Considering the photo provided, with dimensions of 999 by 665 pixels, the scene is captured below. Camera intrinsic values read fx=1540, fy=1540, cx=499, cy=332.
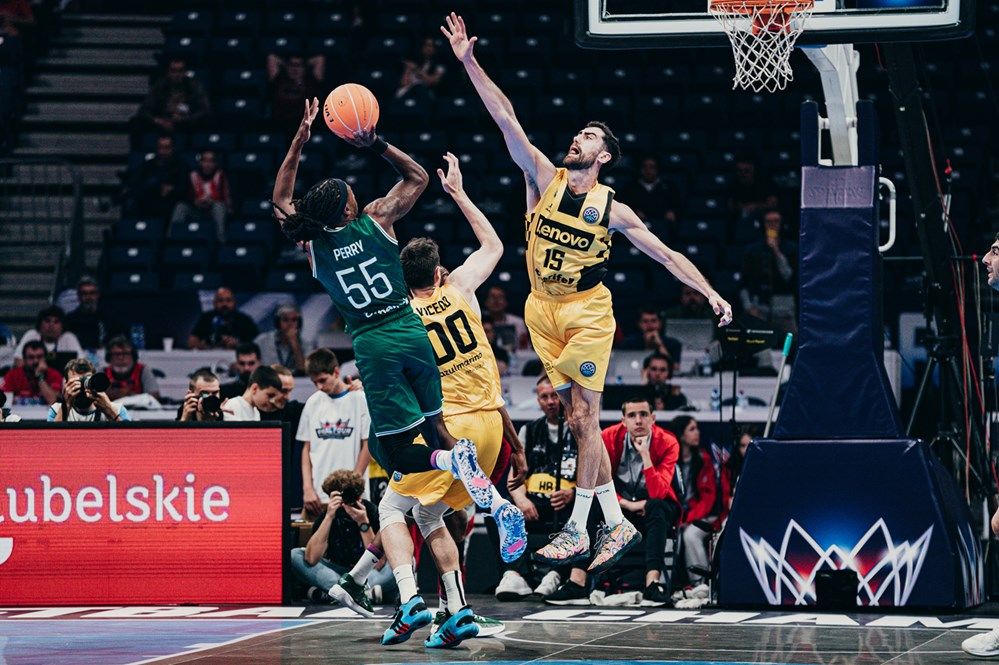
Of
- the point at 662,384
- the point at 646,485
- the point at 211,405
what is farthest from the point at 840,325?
the point at 211,405

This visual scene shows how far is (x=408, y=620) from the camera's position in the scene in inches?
367

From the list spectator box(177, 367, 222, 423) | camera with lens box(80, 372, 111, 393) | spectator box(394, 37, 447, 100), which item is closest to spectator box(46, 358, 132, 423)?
camera with lens box(80, 372, 111, 393)

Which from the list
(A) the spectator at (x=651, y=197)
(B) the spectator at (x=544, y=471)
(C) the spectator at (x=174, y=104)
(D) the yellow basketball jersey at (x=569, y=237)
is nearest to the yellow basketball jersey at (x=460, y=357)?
(D) the yellow basketball jersey at (x=569, y=237)

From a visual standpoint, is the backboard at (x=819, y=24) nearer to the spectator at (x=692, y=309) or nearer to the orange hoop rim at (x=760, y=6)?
the orange hoop rim at (x=760, y=6)

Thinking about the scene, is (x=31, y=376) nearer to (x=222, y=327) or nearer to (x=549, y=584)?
(x=222, y=327)

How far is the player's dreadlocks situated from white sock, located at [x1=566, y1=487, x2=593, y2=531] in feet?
7.85

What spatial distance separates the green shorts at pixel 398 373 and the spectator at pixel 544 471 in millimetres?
3123

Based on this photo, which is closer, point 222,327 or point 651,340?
point 651,340

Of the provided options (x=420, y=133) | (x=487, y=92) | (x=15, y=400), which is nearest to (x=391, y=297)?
(x=487, y=92)

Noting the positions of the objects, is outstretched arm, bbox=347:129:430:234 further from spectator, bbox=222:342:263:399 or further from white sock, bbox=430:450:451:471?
spectator, bbox=222:342:263:399

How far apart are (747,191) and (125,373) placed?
8376 millimetres

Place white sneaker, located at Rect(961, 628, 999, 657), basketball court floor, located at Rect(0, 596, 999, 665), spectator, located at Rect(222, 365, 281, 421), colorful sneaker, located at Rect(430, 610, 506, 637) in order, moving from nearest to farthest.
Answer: white sneaker, located at Rect(961, 628, 999, 657)
basketball court floor, located at Rect(0, 596, 999, 665)
colorful sneaker, located at Rect(430, 610, 506, 637)
spectator, located at Rect(222, 365, 281, 421)

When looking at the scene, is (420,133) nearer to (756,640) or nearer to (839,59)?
(839,59)

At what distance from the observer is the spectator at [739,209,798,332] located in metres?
16.6
